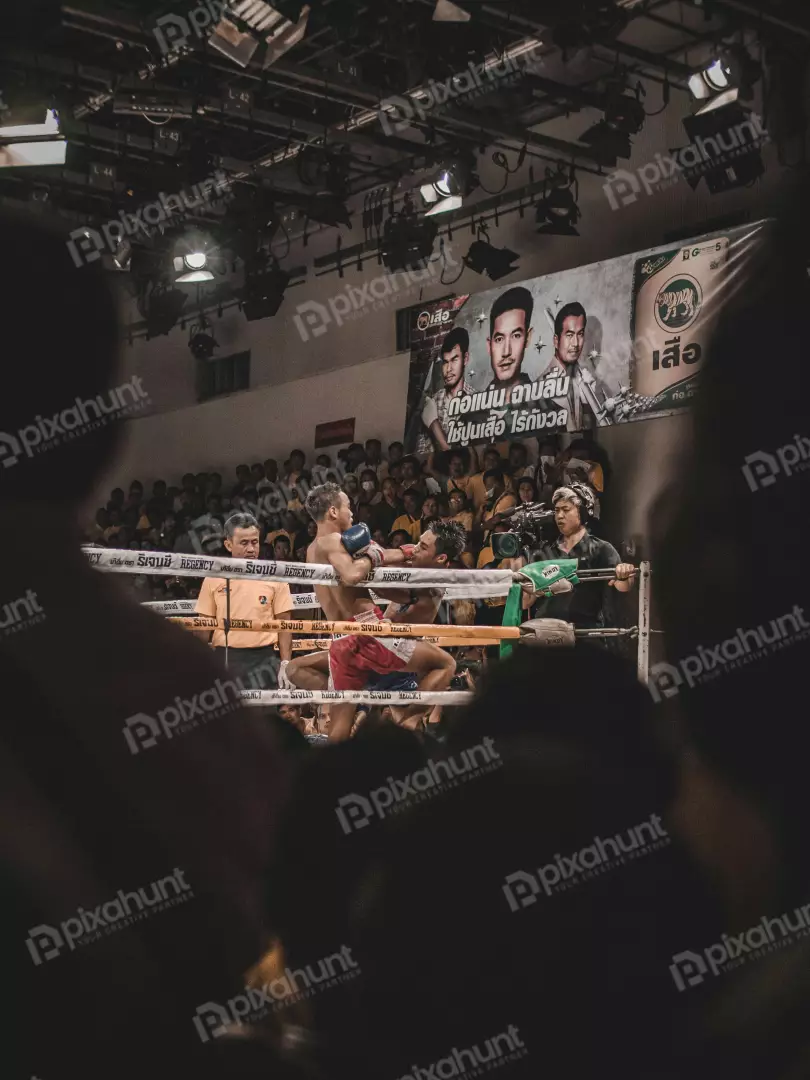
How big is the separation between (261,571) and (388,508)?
7.36m

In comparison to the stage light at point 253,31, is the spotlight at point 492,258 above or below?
below

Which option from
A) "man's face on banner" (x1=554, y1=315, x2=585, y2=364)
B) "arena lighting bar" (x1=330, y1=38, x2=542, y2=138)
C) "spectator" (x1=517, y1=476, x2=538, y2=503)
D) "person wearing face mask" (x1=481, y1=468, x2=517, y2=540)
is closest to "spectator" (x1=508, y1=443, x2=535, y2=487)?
"person wearing face mask" (x1=481, y1=468, x2=517, y2=540)

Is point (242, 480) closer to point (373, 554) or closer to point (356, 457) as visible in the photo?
point (356, 457)

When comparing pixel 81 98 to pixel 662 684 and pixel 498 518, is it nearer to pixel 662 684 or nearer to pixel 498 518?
pixel 498 518

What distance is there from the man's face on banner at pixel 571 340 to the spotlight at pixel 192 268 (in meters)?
5.47

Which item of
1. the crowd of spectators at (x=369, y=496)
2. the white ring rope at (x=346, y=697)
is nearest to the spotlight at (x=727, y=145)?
the crowd of spectators at (x=369, y=496)

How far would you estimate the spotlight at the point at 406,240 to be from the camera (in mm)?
12320

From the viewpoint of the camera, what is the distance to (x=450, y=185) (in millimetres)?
12016

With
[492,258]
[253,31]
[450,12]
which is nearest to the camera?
[450,12]

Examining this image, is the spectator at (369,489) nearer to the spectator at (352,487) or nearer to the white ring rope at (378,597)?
the spectator at (352,487)

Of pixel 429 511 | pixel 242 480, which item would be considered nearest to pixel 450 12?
pixel 429 511

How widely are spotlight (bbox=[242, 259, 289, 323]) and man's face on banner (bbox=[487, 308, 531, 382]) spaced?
13.8 feet

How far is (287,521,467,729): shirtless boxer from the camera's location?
20.8 ft

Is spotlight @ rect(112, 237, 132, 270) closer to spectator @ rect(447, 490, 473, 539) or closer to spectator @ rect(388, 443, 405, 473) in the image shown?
spectator @ rect(388, 443, 405, 473)
